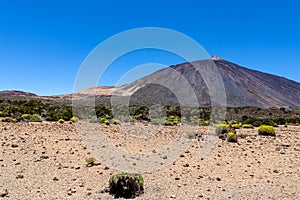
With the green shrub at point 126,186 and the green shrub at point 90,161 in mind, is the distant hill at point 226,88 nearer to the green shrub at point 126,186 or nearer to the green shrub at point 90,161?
the green shrub at point 90,161

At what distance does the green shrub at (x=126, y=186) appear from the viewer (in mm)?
6258

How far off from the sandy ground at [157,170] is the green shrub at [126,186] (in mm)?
187

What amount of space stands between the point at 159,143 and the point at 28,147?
4.78 m

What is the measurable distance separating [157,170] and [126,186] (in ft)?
6.14

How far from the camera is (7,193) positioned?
6.10 metres

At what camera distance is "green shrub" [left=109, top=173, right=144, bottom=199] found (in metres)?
6.26

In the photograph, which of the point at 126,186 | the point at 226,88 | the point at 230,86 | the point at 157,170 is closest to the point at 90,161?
the point at 157,170

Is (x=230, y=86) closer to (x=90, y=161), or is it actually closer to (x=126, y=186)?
(x=90, y=161)

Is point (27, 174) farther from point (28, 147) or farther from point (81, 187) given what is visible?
point (28, 147)

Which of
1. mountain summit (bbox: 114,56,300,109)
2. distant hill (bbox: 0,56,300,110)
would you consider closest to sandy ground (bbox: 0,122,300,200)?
mountain summit (bbox: 114,56,300,109)

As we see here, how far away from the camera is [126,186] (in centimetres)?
635

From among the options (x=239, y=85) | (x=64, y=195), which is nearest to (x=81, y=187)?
(x=64, y=195)

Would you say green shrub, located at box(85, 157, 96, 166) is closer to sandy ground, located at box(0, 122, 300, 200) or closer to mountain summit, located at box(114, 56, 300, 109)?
sandy ground, located at box(0, 122, 300, 200)

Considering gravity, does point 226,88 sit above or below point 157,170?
above
